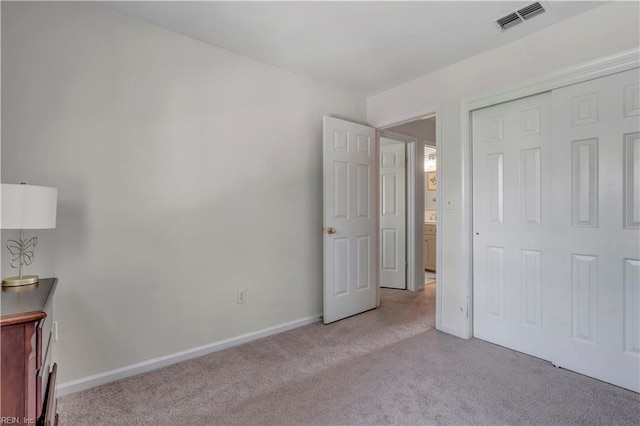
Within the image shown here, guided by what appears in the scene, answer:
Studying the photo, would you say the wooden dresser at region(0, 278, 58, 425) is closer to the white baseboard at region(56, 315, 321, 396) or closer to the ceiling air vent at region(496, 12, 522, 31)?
the white baseboard at region(56, 315, 321, 396)

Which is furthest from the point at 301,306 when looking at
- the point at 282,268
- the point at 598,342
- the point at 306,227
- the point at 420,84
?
the point at 420,84

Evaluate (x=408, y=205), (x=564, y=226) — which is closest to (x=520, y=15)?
(x=564, y=226)

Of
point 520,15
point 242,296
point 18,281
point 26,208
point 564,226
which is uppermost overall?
point 520,15

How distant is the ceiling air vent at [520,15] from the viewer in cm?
204

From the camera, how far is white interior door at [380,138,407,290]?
447 centimetres

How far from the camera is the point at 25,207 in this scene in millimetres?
1430

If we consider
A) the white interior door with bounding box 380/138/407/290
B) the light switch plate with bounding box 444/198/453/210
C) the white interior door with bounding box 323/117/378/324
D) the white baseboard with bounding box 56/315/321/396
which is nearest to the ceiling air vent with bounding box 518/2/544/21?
the light switch plate with bounding box 444/198/453/210

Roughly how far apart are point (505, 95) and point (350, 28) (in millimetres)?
1329

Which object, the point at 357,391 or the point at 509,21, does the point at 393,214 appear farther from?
the point at 357,391

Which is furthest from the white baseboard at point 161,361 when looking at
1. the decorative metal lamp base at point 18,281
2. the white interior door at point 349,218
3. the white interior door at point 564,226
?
the white interior door at point 564,226

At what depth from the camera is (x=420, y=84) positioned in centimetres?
310

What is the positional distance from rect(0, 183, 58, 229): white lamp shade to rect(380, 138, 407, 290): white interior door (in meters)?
3.81

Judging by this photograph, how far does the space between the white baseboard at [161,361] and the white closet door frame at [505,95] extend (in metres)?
1.67

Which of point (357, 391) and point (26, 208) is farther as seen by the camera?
point (357, 391)
